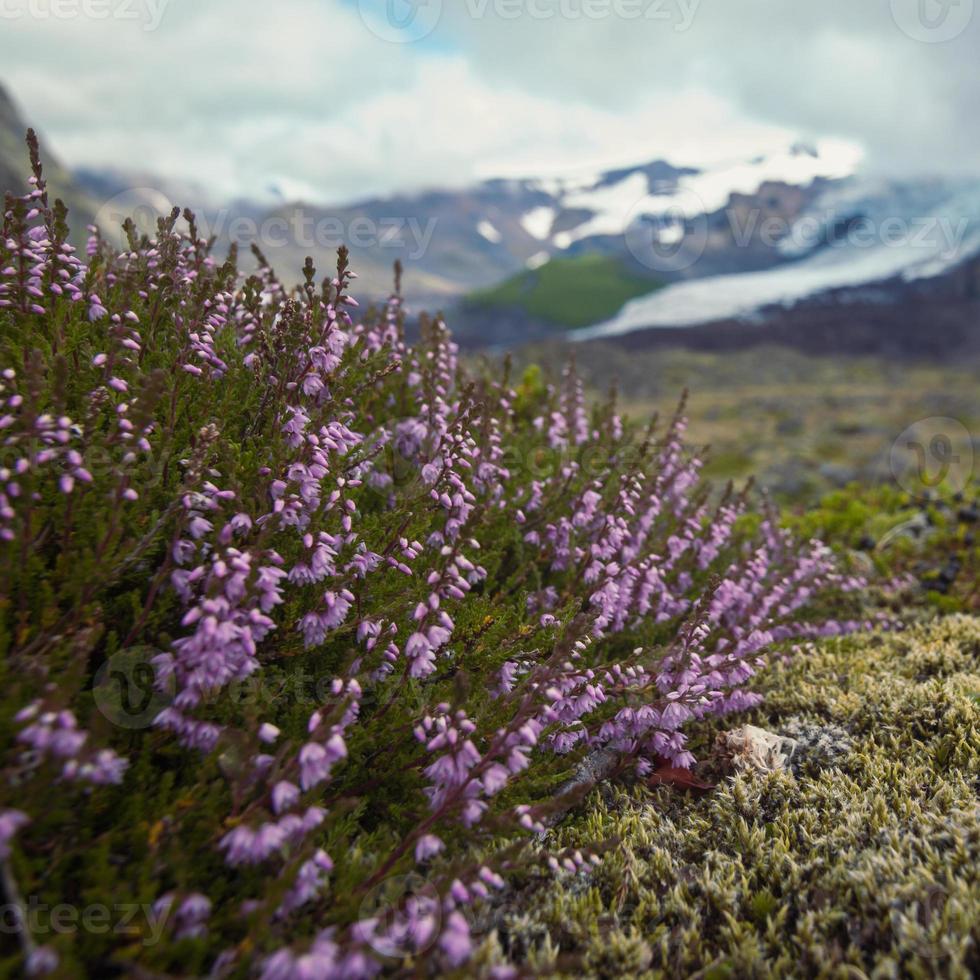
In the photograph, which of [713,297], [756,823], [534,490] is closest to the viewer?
[756,823]

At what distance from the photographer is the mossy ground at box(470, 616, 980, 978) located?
3066 millimetres

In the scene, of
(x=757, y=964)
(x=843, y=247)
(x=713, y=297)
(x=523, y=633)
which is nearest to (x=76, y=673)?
(x=523, y=633)

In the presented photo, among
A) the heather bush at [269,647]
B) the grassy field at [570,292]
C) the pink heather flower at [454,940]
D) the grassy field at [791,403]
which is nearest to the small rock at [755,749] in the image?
the heather bush at [269,647]

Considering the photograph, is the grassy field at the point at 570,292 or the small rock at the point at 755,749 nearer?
the small rock at the point at 755,749

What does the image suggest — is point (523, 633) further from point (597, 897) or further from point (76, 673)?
point (76, 673)

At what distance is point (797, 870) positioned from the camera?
3.55 metres

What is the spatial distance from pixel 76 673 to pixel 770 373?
70.9 meters

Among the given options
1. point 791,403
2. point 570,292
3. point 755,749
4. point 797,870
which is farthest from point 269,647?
point 570,292

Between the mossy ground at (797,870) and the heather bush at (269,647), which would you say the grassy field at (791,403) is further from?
the mossy ground at (797,870)

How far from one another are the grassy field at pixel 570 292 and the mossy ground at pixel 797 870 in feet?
420

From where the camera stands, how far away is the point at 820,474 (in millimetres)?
18250

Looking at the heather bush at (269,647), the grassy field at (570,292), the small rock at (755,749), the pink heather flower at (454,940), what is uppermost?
the grassy field at (570,292)

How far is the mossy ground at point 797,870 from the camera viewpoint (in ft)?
10.1

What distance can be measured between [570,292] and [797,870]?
488 ft
